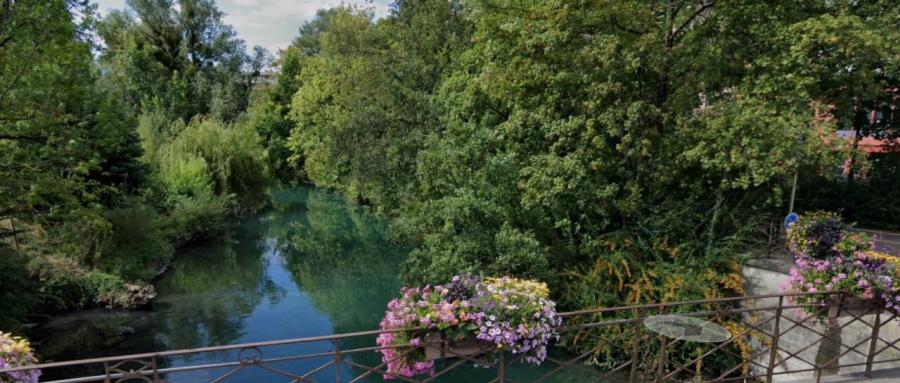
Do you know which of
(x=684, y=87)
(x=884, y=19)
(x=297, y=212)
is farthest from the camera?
(x=297, y=212)

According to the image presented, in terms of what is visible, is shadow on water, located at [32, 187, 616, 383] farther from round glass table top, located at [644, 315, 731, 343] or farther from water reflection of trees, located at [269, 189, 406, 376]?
round glass table top, located at [644, 315, 731, 343]

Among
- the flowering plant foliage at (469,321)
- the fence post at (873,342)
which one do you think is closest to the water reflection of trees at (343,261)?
the flowering plant foliage at (469,321)

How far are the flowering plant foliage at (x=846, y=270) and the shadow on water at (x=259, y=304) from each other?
469 centimetres

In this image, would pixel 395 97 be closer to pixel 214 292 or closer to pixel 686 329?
pixel 214 292

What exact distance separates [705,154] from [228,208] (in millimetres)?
19696

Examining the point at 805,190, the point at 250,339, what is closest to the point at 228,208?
the point at 250,339

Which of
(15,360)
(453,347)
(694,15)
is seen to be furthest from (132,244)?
(694,15)

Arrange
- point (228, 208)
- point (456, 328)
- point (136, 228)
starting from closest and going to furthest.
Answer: point (456, 328) → point (136, 228) → point (228, 208)

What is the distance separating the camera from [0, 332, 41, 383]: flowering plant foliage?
3352mm

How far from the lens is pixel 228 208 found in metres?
22.4

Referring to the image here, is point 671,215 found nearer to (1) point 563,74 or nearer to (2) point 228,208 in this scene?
(1) point 563,74

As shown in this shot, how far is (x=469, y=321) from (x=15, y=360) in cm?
311

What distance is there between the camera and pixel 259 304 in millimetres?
13719

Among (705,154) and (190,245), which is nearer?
(705,154)
